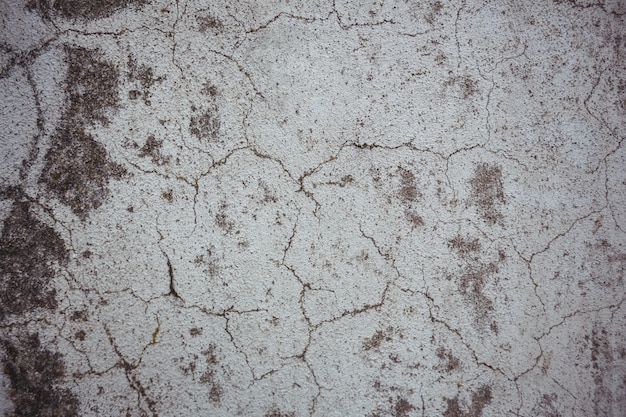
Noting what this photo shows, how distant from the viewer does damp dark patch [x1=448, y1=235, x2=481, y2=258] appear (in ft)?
5.29

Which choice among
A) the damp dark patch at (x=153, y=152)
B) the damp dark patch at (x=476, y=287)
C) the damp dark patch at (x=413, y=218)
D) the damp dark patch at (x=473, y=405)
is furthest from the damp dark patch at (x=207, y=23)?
the damp dark patch at (x=473, y=405)

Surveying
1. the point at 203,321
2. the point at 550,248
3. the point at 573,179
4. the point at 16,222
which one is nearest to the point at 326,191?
the point at 203,321

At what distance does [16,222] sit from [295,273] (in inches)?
45.8

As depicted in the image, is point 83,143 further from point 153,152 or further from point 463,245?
point 463,245

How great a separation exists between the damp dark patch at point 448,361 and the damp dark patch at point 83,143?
1572 millimetres

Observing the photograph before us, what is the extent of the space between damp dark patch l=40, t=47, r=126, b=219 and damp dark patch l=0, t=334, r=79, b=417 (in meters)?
0.56

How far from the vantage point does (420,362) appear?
1566 millimetres

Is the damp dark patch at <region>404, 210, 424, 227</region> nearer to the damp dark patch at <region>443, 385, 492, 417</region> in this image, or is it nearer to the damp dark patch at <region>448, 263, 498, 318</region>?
the damp dark patch at <region>448, 263, 498, 318</region>

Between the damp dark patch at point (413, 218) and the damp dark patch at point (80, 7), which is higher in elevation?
the damp dark patch at point (80, 7)

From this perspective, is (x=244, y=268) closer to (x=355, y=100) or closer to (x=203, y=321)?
(x=203, y=321)

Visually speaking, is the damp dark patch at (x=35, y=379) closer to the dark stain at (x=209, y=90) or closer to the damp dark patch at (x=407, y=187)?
the dark stain at (x=209, y=90)

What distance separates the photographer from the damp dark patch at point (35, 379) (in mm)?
1440

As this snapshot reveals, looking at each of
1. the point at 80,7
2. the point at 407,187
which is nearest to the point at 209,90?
the point at 80,7

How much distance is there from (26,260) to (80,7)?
109 centimetres
